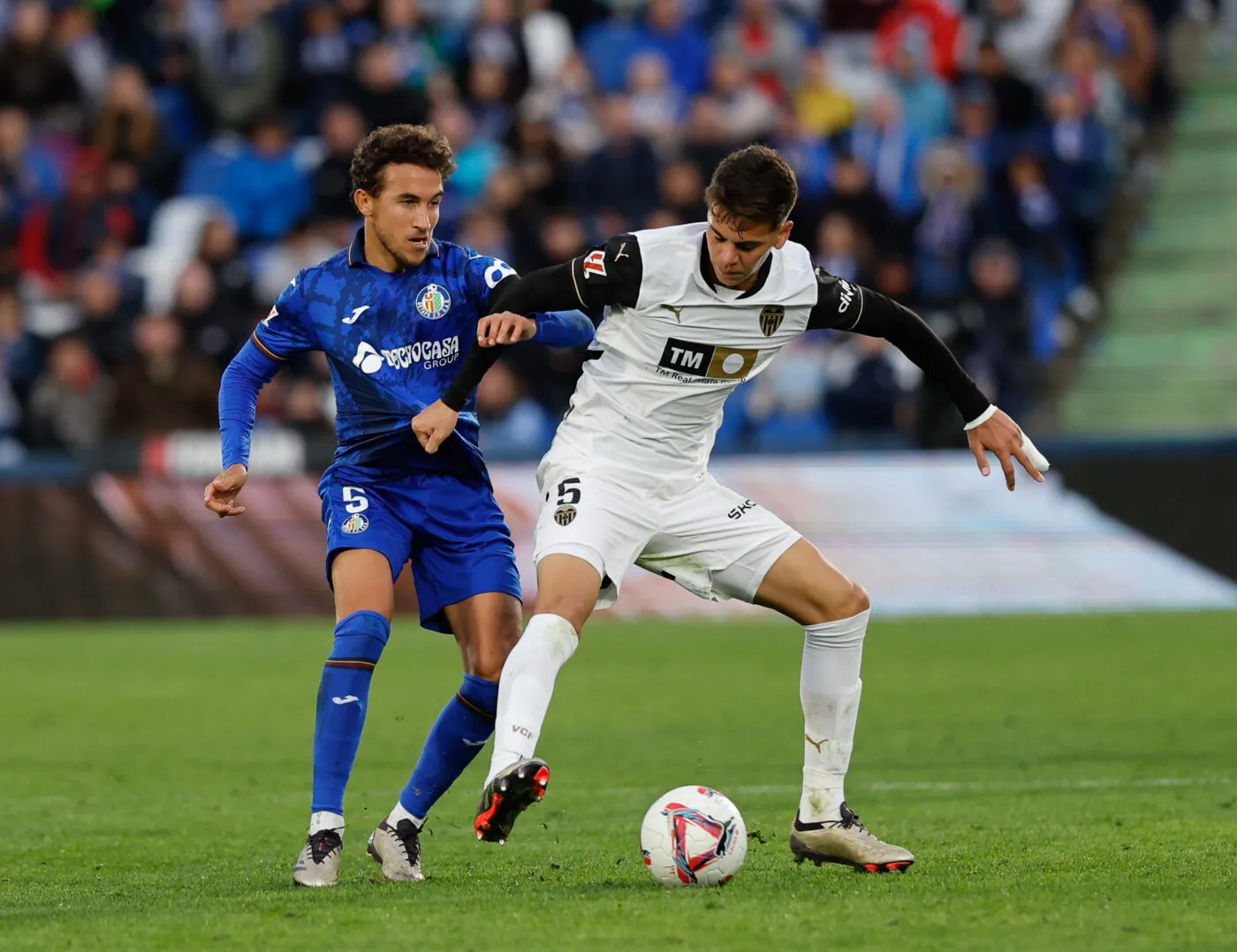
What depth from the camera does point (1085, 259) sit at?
19.5 meters

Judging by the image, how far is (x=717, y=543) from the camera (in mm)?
6469

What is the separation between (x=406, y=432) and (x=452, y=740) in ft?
3.36

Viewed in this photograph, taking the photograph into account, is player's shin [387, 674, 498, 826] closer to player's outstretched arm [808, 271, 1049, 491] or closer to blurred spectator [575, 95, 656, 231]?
player's outstretched arm [808, 271, 1049, 491]

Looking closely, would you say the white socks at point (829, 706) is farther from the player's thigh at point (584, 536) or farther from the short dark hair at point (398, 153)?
the short dark hair at point (398, 153)

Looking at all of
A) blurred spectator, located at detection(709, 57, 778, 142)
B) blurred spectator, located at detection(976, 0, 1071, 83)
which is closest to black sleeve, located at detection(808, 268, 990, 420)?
blurred spectator, located at detection(709, 57, 778, 142)

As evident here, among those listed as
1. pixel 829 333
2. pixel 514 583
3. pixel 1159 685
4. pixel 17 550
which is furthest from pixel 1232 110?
pixel 514 583

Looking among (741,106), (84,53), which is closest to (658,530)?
(741,106)

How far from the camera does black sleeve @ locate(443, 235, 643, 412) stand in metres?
6.30

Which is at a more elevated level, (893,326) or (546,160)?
(546,160)

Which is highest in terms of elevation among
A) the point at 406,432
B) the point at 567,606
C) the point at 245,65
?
the point at 245,65

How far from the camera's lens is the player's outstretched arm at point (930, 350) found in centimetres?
650

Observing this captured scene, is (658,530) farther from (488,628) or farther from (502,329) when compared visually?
(502,329)

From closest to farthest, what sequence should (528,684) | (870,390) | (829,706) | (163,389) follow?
(528,684), (829,706), (870,390), (163,389)

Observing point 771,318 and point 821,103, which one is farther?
point 821,103
